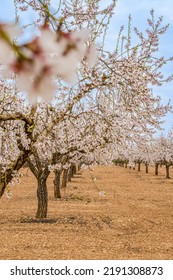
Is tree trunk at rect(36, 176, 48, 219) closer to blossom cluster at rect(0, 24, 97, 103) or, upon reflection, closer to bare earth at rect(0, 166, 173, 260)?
bare earth at rect(0, 166, 173, 260)

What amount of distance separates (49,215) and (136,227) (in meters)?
4.31

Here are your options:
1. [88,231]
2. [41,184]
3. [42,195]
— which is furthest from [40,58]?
[42,195]

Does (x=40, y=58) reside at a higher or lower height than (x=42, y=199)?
higher

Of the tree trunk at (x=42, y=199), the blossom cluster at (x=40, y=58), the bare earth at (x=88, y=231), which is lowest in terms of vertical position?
the bare earth at (x=88, y=231)

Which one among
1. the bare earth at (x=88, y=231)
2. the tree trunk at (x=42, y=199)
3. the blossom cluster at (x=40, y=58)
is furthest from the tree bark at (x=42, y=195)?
the blossom cluster at (x=40, y=58)

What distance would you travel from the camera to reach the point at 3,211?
63.6 ft

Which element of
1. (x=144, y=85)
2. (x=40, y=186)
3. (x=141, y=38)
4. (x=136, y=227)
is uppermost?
(x=141, y=38)

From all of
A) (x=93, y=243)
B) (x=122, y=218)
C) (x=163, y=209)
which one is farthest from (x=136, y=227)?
(x=163, y=209)

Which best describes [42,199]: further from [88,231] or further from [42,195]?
[88,231]

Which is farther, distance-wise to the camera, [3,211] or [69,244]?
[3,211]

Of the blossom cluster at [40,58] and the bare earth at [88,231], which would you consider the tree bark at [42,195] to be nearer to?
the bare earth at [88,231]

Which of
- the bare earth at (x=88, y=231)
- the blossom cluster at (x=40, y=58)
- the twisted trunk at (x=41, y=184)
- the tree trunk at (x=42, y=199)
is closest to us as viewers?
the blossom cluster at (x=40, y=58)

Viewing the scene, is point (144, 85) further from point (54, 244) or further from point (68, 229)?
point (68, 229)

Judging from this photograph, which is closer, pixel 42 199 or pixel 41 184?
pixel 41 184
